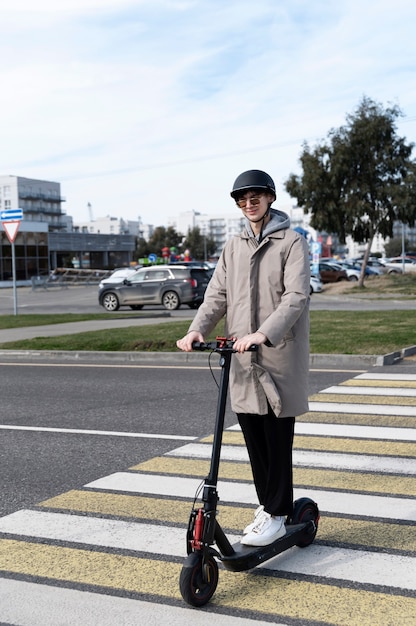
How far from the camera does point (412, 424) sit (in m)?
7.43

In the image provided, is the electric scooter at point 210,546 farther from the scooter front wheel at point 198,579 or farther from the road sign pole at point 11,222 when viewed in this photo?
the road sign pole at point 11,222

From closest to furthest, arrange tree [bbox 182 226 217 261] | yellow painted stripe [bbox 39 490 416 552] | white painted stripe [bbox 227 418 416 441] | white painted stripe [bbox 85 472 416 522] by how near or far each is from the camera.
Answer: yellow painted stripe [bbox 39 490 416 552] → white painted stripe [bbox 85 472 416 522] → white painted stripe [bbox 227 418 416 441] → tree [bbox 182 226 217 261]

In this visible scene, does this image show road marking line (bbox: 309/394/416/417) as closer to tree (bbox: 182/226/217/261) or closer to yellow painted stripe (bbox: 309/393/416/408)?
yellow painted stripe (bbox: 309/393/416/408)

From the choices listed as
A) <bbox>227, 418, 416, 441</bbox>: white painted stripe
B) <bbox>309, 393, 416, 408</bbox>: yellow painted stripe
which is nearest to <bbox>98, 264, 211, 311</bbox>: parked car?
<bbox>309, 393, 416, 408</bbox>: yellow painted stripe

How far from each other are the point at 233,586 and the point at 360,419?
417 cm

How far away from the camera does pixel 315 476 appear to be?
568 cm

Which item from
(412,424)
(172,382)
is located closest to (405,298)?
(172,382)

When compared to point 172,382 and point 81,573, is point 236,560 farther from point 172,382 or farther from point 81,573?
point 172,382

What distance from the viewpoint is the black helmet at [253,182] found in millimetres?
3857

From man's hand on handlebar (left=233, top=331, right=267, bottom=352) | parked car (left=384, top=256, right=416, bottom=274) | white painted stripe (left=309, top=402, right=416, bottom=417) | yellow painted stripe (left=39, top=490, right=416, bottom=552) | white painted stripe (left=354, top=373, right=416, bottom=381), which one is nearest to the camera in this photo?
man's hand on handlebar (left=233, top=331, right=267, bottom=352)

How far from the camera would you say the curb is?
12.1m

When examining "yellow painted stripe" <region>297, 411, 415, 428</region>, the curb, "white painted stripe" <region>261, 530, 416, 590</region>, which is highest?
"white painted stripe" <region>261, 530, 416, 590</region>

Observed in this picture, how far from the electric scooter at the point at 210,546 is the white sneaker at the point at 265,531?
1.2 inches

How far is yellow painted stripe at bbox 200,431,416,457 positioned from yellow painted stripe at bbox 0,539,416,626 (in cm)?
269
